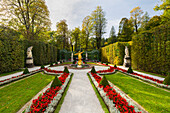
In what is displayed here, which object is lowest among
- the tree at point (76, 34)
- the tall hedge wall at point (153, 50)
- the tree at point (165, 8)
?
the tall hedge wall at point (153, 50)

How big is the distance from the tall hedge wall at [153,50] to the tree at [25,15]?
78.5 ft

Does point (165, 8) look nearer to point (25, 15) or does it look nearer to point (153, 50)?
point (153, 50)

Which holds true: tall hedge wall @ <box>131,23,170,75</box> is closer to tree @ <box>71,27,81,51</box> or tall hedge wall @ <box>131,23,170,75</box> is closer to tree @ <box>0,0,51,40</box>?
tree @ <box>0,0,51,40</box>

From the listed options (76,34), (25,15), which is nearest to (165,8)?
(25,15)

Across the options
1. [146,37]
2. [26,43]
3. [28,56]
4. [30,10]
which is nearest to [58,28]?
[30,10]

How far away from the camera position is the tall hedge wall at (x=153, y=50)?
27.4 ft

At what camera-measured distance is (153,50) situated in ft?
32.2

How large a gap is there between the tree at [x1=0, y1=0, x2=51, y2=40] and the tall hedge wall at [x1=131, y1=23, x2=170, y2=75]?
23926mm

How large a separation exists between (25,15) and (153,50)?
27833 millimetres

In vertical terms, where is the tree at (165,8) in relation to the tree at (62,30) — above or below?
below

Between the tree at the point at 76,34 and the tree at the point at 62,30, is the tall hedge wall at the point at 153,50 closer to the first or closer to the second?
the tree at the point at 62,30

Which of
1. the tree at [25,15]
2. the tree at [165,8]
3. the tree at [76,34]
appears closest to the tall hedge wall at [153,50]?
the tree at [165,8]

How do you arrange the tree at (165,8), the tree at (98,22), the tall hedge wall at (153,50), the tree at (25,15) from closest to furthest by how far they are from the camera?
the tall hedge wall at (153,50) → the tree at (165,8) → the tree at (25,15) → the tree at (98,22)

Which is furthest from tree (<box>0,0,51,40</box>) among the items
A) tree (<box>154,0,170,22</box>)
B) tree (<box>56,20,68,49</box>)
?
tree (<box>154,0,170,22</box>)
